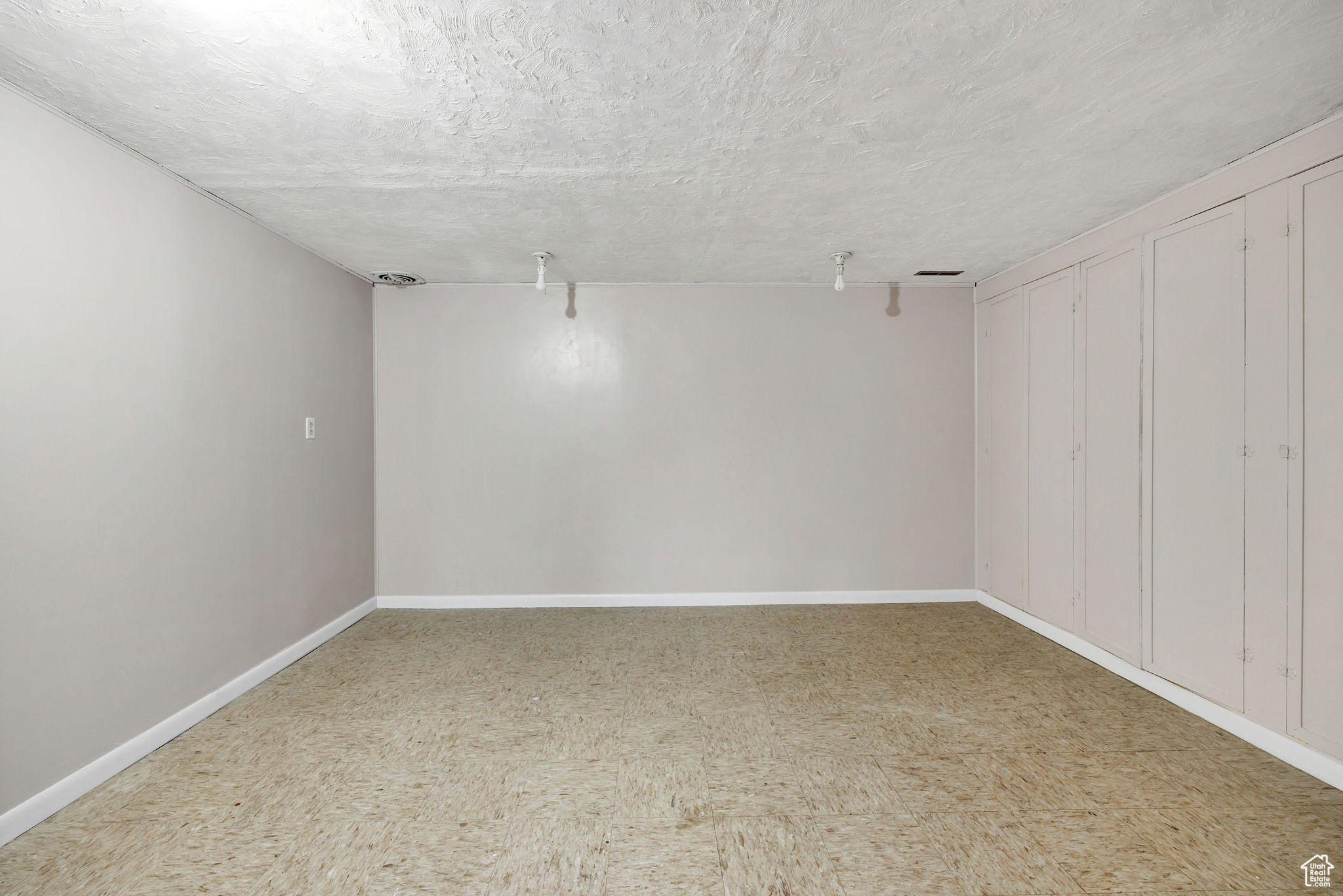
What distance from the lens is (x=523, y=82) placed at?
2018mm

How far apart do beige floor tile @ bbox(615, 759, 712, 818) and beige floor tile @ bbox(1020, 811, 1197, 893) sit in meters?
1.14

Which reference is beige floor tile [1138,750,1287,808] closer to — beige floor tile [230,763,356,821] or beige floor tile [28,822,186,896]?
beige floor tile [230,763,356,821]

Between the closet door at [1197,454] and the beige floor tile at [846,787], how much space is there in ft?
5.72

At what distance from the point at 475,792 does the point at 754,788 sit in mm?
1057

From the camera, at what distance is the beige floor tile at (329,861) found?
1818 millimetres

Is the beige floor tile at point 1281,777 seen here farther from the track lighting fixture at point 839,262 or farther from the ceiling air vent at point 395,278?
the ceiling air vent at point 395,278

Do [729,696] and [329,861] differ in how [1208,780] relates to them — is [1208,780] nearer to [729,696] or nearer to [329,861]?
[729,696]

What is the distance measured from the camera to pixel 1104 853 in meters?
1.95

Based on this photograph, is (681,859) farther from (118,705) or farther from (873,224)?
(873,224)

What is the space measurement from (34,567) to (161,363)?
98 centimetres

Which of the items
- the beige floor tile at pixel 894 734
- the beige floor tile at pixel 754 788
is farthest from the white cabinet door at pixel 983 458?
the beige floor tile at pixel 754 788

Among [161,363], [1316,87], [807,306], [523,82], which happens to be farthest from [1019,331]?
[161,363]

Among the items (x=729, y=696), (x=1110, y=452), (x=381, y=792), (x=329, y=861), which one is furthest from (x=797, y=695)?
(x=1110, y=452)

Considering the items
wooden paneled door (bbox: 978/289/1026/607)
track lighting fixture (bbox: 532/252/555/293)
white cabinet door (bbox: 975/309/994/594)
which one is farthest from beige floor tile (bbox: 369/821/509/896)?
white cabinet door (bbox: 975/309/994/594)
